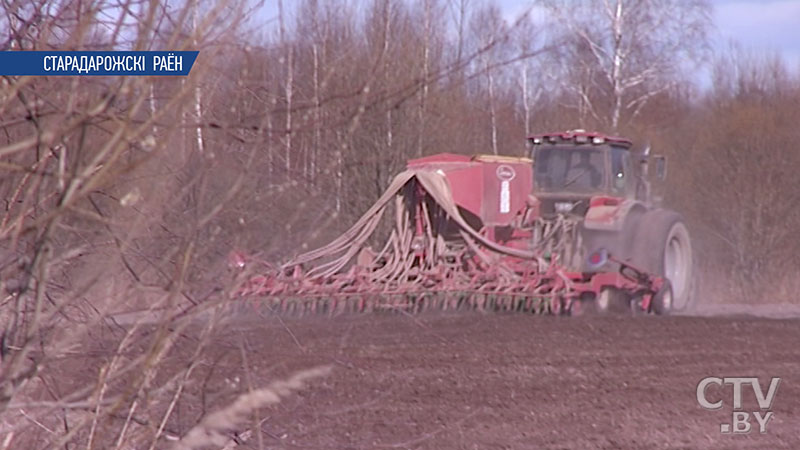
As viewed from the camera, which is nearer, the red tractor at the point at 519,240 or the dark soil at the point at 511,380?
the dark soil at the point at 511,380

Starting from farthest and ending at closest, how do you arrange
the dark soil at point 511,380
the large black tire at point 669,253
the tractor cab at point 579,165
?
the tractor cab at point 579,165
the large black tire at point 669,253
the dark soil at point 511,380

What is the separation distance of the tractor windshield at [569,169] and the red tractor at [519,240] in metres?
0.01

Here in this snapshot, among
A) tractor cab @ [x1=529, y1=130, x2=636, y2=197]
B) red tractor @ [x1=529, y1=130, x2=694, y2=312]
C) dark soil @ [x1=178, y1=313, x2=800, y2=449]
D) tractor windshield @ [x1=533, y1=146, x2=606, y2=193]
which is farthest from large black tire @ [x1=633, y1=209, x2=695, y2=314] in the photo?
dark soil @ [x1=178, y1=313, x2=800, y2=449]

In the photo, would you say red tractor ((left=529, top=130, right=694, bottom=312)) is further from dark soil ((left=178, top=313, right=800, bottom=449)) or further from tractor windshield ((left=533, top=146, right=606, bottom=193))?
dark soil ((left=178, top=313, right=800, bottom=449))

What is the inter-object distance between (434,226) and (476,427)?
7.24 m

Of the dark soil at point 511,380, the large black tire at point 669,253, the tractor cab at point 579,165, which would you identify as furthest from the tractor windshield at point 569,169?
the dark soil at point 511,380

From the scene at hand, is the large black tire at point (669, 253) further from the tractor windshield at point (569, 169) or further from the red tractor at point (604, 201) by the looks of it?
the tractor windshield at point (569, 169)

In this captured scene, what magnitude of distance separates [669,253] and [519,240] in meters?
2.12

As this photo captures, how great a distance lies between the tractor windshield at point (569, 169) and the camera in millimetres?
13773

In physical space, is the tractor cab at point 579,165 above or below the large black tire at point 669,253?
above

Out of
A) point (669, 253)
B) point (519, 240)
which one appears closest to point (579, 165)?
point (519, 240)

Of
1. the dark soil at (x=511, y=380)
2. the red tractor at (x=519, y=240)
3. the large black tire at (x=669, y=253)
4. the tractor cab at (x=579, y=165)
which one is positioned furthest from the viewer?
the tractor cab at (x=579, y=165)

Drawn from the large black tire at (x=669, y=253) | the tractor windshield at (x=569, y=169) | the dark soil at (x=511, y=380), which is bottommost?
the dark soil at (x=511, y=380)

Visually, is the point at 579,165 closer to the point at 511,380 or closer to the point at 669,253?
the point at 669,253
